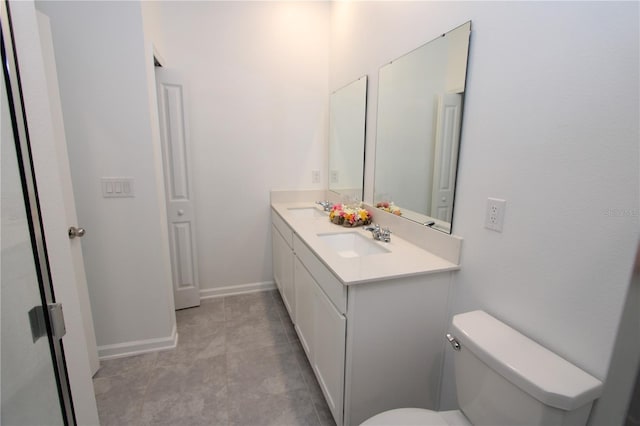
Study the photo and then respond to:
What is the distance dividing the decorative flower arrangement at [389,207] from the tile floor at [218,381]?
113 centimetres

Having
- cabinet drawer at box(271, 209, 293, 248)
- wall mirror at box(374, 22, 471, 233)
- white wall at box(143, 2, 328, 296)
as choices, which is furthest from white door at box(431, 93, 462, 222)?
white wall at box(143, 2, 328, 296)

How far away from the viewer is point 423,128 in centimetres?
155

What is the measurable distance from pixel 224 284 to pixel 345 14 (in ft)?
8.47

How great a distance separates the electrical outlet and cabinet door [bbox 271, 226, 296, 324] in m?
1.29

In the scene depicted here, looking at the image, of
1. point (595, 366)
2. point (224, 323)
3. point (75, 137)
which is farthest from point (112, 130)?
point (595, 366)

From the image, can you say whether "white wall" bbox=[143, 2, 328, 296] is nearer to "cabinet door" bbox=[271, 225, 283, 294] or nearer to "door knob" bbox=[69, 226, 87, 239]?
"cabinet door" bbox=[271, 225, 283, 294]

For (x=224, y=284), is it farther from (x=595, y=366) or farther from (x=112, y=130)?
(x=595, y=366)

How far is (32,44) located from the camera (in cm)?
70

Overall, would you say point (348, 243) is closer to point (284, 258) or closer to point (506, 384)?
point (284, 258)

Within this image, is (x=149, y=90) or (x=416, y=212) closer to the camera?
(x=416, y=212)

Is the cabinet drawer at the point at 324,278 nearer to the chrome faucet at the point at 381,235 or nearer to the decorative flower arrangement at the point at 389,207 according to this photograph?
the chrome faucet at the point at 381,235

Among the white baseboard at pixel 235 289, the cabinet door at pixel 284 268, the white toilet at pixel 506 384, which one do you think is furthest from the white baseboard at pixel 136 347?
Result: the white toilet at pixel 506 384

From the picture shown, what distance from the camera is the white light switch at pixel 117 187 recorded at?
1794mm

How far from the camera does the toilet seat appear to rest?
99 cm
